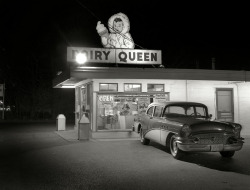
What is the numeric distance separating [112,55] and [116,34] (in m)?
2.02

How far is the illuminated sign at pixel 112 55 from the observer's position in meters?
17.2

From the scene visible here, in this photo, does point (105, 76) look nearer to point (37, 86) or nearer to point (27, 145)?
→ point (27, 145)

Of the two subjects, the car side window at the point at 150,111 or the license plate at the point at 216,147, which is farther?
the car side window at the point at 150,111

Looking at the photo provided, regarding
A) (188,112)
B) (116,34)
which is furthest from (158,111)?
(116,34)

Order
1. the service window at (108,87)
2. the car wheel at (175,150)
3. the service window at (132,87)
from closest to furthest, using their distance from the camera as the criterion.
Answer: the car wheel at (175,150) < the service window at (108,87) < the service window at (132,87)

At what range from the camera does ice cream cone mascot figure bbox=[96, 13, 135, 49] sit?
61.6 ft

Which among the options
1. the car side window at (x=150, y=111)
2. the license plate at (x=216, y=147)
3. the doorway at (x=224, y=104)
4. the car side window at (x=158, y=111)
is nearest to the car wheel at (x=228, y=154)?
the license plate at (x=216, y=147)

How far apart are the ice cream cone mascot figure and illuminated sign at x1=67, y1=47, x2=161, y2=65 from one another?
1306mm

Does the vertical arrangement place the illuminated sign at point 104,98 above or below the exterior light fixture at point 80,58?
below

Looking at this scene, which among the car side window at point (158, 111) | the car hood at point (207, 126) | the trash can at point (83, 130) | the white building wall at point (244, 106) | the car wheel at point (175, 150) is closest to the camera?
the car hood at point (207, 126)

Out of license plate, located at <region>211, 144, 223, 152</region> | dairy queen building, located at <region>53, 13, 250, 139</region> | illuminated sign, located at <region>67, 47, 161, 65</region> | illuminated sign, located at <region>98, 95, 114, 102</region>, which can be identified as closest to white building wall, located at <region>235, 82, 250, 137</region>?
dairy queen building, located at <region>53, 13, 250, 139</region>

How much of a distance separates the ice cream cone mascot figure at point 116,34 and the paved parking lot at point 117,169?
8220mm

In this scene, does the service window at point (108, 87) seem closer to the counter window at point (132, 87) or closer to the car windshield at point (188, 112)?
the counter window at point (132, 87)

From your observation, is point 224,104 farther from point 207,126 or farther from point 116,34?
point 207,126
